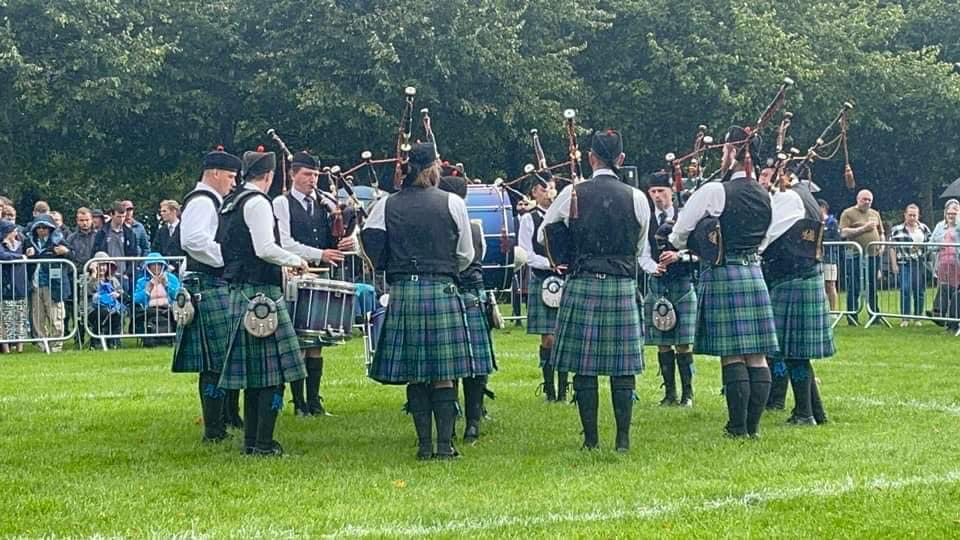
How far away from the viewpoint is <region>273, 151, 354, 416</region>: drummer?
28.8ft

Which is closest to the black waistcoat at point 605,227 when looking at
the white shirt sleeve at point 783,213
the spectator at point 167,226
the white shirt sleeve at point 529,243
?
the white shirt sleeve at point 783,213

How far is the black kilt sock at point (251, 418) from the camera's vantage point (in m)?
7.55

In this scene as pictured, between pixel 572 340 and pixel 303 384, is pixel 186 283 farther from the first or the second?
pixel 572 340

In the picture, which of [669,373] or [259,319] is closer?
[259,319]

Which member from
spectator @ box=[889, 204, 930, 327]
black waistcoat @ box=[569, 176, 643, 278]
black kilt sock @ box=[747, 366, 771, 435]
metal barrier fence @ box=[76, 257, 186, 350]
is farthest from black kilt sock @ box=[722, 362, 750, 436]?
metal barrier fence @ box=[76, 257, 186, 350]

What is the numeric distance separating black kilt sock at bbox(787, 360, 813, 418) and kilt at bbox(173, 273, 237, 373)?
10.9 feet

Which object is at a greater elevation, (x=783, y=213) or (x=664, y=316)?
(x=783, y=213)

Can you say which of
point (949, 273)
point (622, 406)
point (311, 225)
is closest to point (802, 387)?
point (622, 406)

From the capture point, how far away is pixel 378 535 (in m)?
5.47

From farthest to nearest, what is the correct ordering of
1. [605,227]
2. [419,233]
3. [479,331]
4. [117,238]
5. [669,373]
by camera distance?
[117,238], [669,373], [479,331], [605,227], [419,233]

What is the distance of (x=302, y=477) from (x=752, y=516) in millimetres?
2234

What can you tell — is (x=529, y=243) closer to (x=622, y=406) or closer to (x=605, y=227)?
(x=605, y=227)

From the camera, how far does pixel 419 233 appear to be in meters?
7.29

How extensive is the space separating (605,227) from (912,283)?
29.2ft
